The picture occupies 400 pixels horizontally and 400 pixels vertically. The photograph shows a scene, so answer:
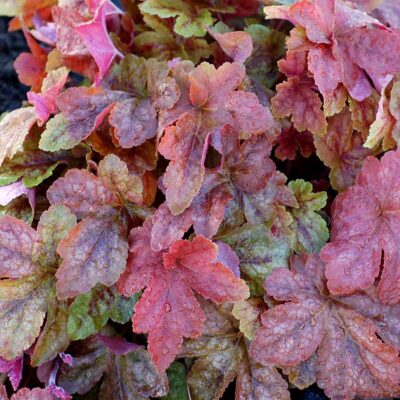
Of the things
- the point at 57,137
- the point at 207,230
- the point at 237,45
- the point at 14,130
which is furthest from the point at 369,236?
the point at 14,130

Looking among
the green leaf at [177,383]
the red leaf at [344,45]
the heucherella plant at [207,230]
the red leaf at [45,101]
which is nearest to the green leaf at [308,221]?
the heucherella plant at [207,230]

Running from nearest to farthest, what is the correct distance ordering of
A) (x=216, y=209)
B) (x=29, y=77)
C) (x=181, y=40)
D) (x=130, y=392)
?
(x=216, y=209) → (x=130, y=392) → (x=181, y=40) → (x=29, y=77)

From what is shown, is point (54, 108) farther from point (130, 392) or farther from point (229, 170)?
point (130, 392)

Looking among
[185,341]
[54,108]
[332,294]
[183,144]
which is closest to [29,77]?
[54,108]

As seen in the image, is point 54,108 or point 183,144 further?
point 54,108

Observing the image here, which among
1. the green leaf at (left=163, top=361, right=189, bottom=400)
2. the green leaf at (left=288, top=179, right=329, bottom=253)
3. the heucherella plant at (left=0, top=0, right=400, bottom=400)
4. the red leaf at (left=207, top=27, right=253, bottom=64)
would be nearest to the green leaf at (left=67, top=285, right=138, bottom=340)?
the heucherella plant at (left=0, top=0, right=400, bottom=400)

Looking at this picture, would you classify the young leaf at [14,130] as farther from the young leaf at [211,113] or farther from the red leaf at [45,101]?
the young leaf at [211,113]

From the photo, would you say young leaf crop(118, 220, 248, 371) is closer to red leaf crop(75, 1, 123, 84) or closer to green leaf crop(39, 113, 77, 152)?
green leaf crop(39, 113, 77, 152)
